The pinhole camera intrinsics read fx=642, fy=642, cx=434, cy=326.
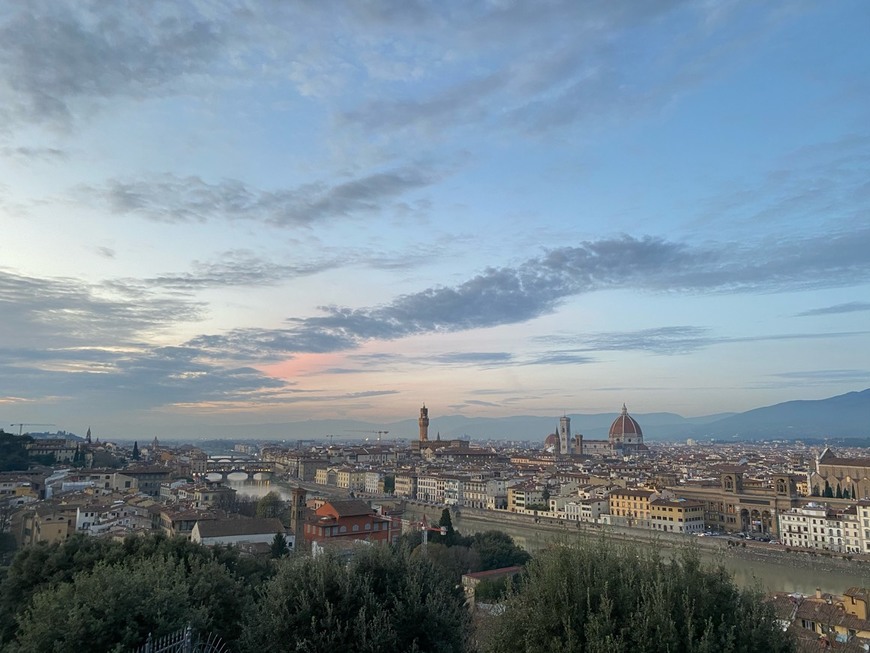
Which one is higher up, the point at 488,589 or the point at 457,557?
→ the point at 488,589

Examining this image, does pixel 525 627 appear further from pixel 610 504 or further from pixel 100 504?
pixel 610 504

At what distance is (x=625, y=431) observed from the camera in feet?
346

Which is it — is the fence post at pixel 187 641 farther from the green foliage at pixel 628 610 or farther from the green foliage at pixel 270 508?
the green foliage at pixel 270 508

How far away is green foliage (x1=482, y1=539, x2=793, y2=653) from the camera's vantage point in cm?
478

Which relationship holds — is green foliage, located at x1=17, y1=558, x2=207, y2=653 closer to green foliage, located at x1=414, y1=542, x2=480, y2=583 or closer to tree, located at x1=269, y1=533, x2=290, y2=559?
tree, located at x1=269, y1=533, x2=290, y2=559

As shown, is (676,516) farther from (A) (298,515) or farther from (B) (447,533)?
(A) (298,515)

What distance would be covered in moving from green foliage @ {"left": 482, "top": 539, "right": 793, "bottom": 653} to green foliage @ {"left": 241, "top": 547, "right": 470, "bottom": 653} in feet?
3.11

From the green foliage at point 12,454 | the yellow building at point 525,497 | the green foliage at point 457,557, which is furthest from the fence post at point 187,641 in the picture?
the green foliage at point 12,454

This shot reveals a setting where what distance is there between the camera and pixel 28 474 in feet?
136

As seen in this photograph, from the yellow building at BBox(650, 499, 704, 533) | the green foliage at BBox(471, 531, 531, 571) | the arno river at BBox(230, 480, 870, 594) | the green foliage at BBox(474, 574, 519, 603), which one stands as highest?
the green foliage at BBox(474, 574, 519, 603)

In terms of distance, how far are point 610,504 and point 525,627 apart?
3789 cm

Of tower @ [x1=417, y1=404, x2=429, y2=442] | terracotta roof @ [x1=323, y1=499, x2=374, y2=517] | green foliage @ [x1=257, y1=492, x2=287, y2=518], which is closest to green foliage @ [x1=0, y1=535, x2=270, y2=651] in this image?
terracotta roof @ [x1=323, y1=499, x2=374, y2=517]

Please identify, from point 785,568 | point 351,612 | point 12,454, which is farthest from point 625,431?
point 351,612

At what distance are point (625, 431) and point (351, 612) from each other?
345ft
